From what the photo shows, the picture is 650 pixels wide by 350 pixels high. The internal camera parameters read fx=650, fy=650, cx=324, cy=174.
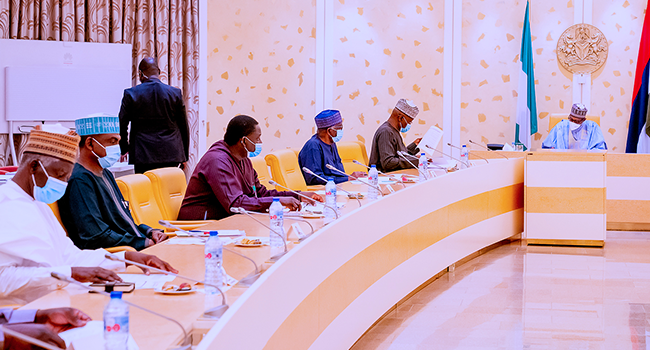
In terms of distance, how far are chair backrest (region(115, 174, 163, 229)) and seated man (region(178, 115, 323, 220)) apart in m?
0.23

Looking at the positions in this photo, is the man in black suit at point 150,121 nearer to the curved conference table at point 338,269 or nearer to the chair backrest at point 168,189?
the chair backrest at point 168,189

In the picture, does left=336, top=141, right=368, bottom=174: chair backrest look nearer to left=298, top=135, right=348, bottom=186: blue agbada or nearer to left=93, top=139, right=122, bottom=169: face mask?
left=298, top=135, right=348, bottom=186: blue agbada

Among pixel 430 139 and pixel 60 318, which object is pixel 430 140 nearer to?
pixel 430 139

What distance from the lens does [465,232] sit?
16.7 feet

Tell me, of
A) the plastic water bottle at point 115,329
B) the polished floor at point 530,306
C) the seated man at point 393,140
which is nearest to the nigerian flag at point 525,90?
the seated man at point 393,140

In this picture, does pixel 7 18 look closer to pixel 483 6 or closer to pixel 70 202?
pixel 70 202

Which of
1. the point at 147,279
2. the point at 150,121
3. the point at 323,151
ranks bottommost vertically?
the point at 147,279

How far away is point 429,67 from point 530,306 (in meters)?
4.46

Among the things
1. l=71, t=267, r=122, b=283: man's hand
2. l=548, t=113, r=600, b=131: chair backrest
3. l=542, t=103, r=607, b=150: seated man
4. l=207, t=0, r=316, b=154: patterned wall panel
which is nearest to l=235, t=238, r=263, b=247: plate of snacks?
l=71, t=267, r=122, b=283: man's hand

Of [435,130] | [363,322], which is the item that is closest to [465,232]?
[435,130]

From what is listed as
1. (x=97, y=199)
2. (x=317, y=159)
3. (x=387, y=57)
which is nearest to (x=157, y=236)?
(x=97, y=199)

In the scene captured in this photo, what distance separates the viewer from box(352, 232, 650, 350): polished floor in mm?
3400

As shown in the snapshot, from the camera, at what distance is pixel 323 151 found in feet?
17.2

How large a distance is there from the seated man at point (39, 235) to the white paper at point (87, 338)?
43 centimetres
